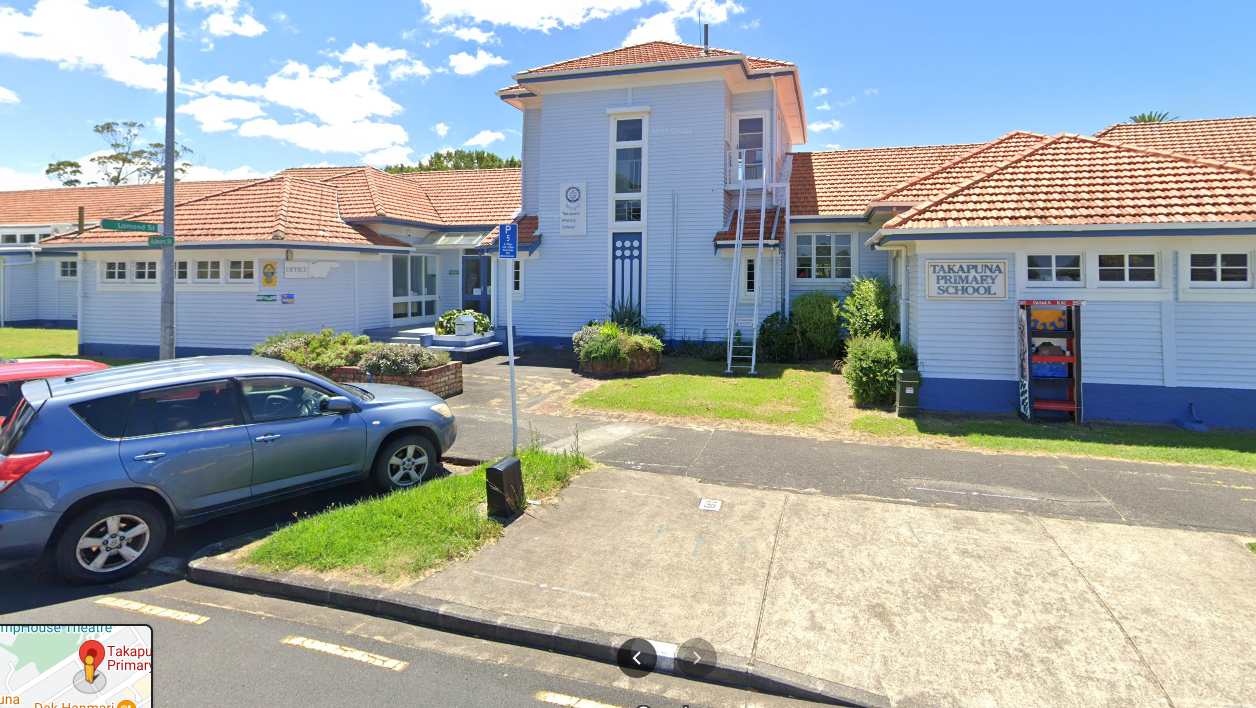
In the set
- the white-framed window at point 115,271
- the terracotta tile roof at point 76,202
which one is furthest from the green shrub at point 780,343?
the terracotta tile roof at point 76,202

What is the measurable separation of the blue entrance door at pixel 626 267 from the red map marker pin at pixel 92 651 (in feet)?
49.7

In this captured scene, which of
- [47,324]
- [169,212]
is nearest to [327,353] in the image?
[169,212]

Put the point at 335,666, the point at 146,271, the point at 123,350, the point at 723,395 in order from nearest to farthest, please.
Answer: the point at 335,666, the point at 723,395, the point at 146,271, the point at 123,350

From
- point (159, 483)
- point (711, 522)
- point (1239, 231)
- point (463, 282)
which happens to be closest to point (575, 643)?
point (711, 522)

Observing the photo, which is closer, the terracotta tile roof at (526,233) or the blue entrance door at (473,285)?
the terracotta tile roof at (526,233)

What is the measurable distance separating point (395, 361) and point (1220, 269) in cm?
1323

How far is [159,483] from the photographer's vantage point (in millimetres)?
5602

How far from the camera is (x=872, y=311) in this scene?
47.0ft

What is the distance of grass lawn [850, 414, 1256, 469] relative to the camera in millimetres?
8906

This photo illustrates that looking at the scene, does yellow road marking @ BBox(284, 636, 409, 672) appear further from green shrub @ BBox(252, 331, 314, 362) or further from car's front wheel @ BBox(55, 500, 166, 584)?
green shrub @ BBox(252, 331, 314, 362)

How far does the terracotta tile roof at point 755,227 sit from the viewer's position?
57.6 ft

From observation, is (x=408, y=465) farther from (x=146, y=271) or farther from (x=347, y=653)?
(x=146, y=271)

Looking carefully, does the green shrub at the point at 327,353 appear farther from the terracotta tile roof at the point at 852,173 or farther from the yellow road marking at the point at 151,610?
the terracotta tile roof at the point at 852,173

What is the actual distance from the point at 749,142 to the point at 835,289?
4.70 meters
